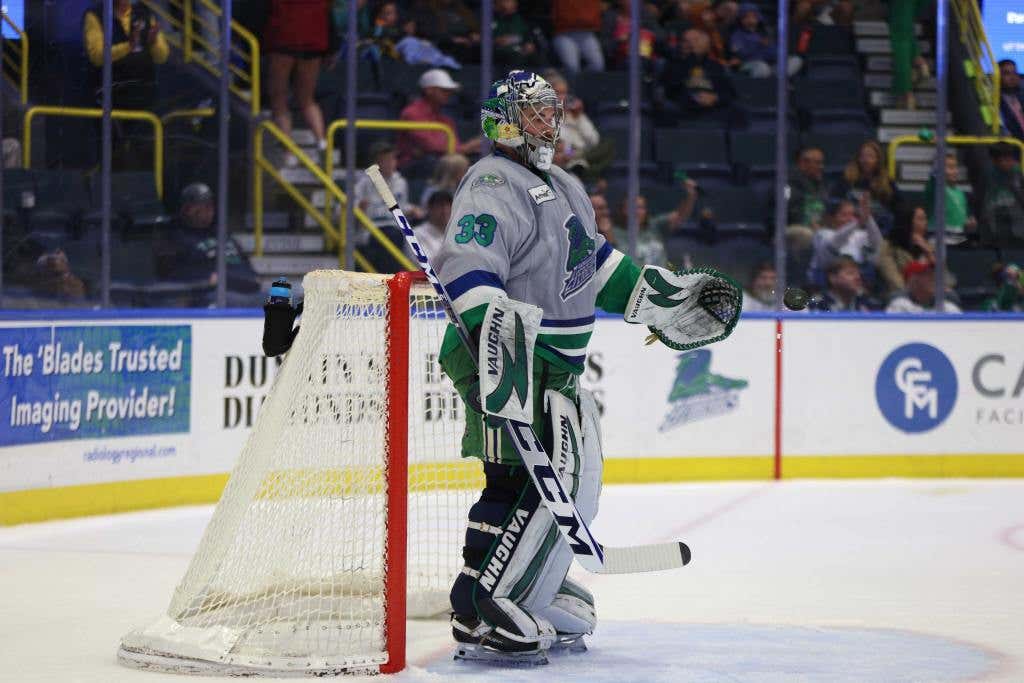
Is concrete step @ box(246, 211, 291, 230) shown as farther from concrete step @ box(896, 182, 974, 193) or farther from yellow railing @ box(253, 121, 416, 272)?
concrete step @ box(896, 182, 974, 193)

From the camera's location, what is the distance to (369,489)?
362cm

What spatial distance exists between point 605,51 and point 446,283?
14.7 feet

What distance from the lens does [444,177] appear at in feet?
23.6

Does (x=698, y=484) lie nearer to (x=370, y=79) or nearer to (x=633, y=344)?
(x=633, y=344)

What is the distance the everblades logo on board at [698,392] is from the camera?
714 centimetres

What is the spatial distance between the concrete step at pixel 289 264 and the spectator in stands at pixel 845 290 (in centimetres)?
224

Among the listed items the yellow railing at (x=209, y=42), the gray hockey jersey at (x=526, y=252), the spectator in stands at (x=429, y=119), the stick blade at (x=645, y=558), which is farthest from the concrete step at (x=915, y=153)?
the stick blade at (x=645, y=558)

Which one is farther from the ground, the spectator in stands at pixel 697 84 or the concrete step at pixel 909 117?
the spectator in stands at pixel 697 84

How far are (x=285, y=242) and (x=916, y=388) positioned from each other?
2914mm

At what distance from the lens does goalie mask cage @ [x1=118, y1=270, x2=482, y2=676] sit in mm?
3416

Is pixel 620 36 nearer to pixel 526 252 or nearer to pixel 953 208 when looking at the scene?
pixel 953 208

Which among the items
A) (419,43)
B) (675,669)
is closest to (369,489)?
(675,669)

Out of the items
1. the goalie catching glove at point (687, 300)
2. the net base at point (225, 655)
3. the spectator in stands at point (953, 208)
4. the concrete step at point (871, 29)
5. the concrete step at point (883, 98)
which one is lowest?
the net base at point (225, 655)

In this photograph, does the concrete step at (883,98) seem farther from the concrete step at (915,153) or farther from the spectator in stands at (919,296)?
the spectator in stands at (919,296)
